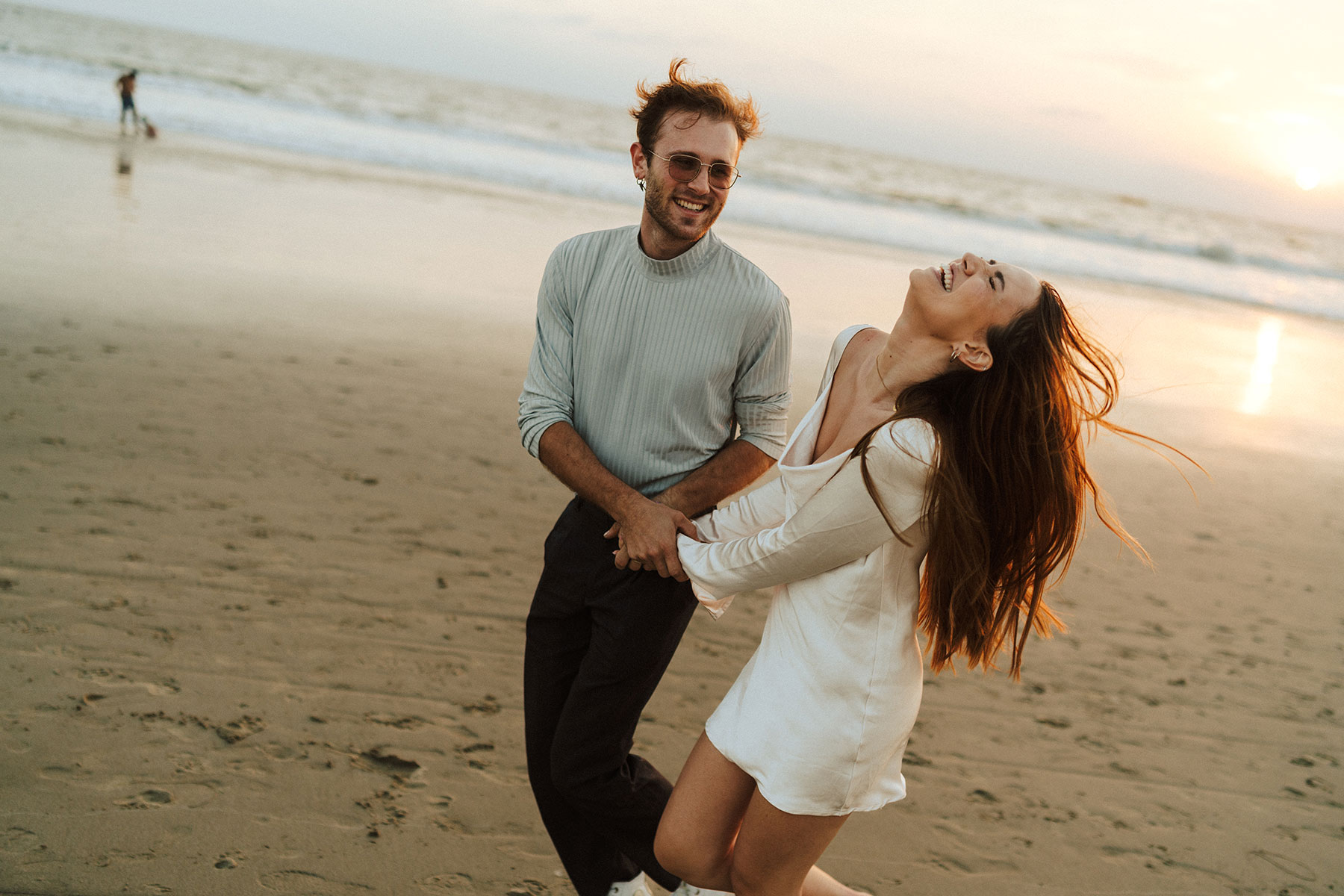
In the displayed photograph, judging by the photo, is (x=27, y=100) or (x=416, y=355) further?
(x=27, y=100)

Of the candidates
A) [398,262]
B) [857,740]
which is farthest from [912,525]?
[398,262]

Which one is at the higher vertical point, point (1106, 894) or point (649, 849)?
point (649, 849)

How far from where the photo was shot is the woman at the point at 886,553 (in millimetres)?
2096

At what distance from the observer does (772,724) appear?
225 centimetres

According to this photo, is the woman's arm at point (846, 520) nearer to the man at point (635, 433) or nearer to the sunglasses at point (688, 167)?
the man at point (635, 433)

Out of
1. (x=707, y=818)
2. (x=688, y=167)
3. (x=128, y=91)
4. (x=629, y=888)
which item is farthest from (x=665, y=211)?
(x=128, y=91)

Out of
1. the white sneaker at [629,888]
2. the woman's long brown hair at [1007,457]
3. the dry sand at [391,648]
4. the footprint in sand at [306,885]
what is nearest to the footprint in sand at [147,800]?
the dry sand at [391,648]

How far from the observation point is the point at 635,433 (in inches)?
105

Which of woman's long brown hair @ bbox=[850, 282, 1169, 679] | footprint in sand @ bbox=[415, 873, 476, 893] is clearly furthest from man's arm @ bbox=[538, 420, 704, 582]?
footprint in sand @ bbox=[415, 873, 476, 893]

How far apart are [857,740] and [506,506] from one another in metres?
3.96

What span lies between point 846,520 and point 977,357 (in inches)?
18.0

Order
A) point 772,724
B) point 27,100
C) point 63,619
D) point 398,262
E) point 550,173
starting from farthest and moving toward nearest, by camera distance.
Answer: point 550,173
point 27,100
point 398,262
point 63,619
point 772,724

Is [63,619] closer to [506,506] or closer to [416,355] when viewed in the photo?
[506,506]

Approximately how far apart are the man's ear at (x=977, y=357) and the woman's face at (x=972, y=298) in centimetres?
4
